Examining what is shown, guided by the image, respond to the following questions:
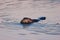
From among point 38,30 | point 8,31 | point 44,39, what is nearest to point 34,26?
point 38,30

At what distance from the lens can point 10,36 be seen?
276 cm

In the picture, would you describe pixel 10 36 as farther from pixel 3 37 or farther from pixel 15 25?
pixel 15 25

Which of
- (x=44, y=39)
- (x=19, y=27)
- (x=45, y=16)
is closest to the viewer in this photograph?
(x=44, y=39)

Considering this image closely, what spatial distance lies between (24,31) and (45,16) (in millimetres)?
824

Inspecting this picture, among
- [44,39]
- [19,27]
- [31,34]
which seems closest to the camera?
[44,39]

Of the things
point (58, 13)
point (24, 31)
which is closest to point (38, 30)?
point (24, 31)

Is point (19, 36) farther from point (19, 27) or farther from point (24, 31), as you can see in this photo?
point (19, 27)

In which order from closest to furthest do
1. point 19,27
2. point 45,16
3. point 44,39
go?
point 44,39, point 19,27, point 45,16

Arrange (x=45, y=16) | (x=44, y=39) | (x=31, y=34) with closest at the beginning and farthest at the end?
1. (x=44, y=39)
2. (x=31, y=34)
3. (x=45, y=16)

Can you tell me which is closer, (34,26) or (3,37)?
(3,37)

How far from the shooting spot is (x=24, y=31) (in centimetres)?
300

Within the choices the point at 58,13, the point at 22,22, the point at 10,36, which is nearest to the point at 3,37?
the point at 10,36

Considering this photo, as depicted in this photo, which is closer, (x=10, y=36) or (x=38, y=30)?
(x=10, y=36)

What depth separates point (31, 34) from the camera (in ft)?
9.34
